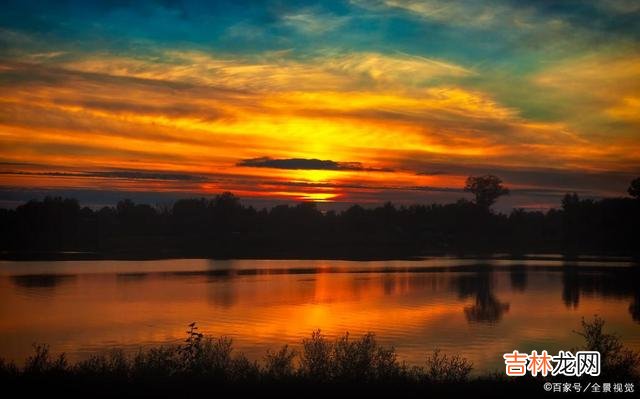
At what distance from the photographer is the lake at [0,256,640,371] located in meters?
22.0

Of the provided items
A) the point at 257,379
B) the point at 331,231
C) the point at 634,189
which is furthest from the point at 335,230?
the point at 257,379

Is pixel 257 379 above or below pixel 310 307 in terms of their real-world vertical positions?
above

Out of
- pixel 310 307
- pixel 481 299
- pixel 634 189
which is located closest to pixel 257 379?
pixel 310 307

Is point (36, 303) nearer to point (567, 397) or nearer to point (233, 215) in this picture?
point (567, 397)

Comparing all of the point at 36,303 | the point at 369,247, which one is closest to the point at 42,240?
the point at 369,247

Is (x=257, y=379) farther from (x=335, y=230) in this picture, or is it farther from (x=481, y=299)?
(x=335, y=230)

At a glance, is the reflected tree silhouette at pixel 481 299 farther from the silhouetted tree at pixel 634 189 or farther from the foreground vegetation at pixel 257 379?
the silhouetted tree at pixel 634 189

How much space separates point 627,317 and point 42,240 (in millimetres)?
87460

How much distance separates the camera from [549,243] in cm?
11644

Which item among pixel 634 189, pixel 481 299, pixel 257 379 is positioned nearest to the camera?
pixel 257 379

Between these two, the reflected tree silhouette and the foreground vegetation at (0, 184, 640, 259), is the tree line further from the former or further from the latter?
the reflected tree silhouette

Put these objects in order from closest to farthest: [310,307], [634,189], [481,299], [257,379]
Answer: [257,379] < [310,307] < [481,299] < [634,189]

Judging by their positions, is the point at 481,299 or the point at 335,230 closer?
the point at 481,299

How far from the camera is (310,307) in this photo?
104ft
